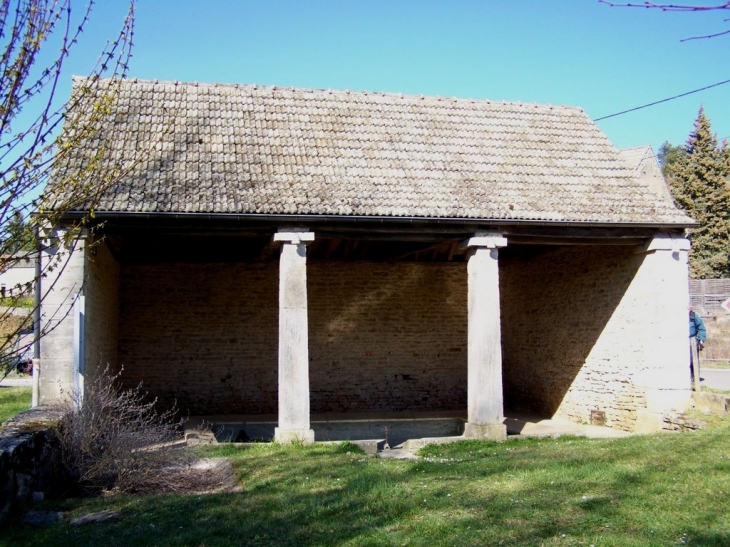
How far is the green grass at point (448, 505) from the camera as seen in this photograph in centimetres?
506

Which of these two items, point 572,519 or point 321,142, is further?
point 321,142

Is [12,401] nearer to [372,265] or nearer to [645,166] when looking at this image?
[372,265]

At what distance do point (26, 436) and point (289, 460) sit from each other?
9.41ft

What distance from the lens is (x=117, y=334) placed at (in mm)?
13492

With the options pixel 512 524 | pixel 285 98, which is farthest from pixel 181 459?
pixel 285 98

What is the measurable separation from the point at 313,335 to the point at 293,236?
4.86m

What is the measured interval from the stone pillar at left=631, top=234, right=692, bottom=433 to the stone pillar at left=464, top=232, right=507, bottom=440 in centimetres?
247

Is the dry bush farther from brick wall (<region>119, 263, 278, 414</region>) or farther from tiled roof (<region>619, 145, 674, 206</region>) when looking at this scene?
tiled roof (<region>619, 145, 674, 206</region>)

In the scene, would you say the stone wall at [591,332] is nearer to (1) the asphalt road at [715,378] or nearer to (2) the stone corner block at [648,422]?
(2) the stone corner block at [648,422]

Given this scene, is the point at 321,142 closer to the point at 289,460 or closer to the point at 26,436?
the point at 289,460

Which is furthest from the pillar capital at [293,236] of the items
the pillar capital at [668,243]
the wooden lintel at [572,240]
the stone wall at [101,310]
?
the pillar capital at [668,243]

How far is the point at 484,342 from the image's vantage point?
10516mm

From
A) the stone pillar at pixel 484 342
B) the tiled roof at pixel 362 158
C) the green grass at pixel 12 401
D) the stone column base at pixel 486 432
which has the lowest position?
the stone column base at pixel 486 432

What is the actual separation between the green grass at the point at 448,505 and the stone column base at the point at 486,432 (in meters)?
2.19
